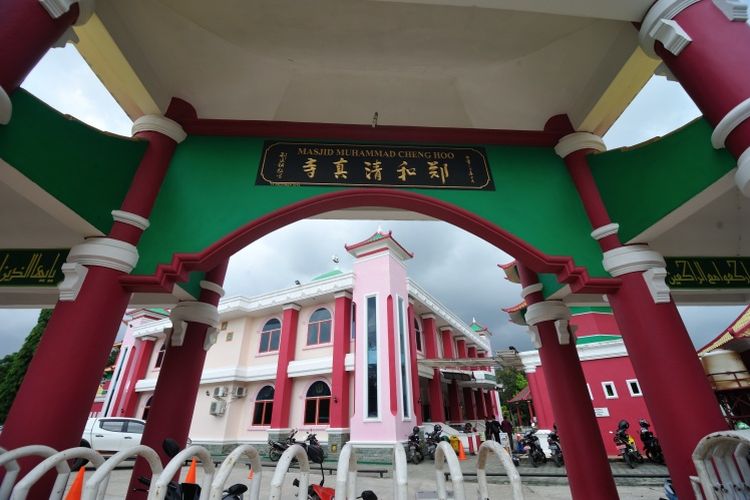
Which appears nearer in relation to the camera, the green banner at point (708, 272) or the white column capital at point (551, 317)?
the green banner at point (708, 272)

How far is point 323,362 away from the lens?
1282cm

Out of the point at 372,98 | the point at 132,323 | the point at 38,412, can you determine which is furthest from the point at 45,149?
the point at 132,323

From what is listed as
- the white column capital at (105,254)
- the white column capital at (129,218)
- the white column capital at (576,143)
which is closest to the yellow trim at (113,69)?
the white column capital at (129,218)

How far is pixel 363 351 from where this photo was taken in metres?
11.6

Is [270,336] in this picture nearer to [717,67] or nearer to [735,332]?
[735,332]

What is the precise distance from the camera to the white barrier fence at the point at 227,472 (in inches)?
61.3

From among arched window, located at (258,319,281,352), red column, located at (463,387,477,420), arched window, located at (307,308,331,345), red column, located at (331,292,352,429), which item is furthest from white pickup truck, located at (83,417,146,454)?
red column, located at (463,387,477,420)

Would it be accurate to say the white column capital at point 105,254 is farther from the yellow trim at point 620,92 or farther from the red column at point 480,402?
the red column at point 480,402

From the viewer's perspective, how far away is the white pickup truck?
10.2 metres

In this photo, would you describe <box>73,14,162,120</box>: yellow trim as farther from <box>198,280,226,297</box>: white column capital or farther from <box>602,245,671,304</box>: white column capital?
<box>602,245,671,304</box>: white column capital

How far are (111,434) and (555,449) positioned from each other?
12.2 meters

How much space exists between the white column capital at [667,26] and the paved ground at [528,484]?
609cm

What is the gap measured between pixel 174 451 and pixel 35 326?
1899cm

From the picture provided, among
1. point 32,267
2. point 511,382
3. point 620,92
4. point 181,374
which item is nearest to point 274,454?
point 181,374
